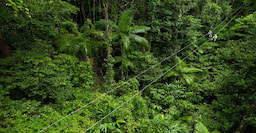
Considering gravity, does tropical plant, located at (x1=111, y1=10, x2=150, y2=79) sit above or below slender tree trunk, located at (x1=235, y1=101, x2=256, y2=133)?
above

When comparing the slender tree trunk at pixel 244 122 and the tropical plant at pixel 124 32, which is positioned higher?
the tropical plant at pixel 124 32

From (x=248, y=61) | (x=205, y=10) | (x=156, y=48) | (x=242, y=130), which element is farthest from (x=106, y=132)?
(x=205, y=10)

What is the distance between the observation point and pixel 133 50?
25.0 feet

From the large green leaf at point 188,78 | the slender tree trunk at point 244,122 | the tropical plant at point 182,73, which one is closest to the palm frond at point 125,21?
the tropical plant at point 182,73

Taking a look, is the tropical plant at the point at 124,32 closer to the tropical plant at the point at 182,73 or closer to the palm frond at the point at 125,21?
the palm frond at the point at 125,21

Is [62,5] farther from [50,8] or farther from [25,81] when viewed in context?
[25,81]

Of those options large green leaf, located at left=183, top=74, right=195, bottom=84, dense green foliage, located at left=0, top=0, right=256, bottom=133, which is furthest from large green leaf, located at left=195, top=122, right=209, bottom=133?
large green leaf, located at left=183, top=74, right=195, bottom=84

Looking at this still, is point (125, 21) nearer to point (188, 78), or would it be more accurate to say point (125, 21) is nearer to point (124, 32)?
point (124, 32)

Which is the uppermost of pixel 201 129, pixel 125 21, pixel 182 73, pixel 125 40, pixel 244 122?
pixel 125 21

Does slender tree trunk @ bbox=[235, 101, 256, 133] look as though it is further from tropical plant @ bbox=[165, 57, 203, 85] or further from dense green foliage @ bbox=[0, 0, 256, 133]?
tropical plant @ bbox=[165, 57, 203, 85]

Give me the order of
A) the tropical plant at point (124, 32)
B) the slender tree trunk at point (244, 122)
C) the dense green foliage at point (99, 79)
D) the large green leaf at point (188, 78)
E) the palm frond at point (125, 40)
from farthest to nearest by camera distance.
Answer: the large green leaf at point (188, 78) < the tropical plant at point (124, 32) < the palm frond at point (125, 40) < the slender tree trunk at point (244, 122) < the dense green foliage at point (99, 79)

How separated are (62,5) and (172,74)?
6005 mm

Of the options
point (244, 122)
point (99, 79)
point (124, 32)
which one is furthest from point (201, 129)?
point (124, 32)

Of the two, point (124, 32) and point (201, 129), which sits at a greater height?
point (124, 32)
